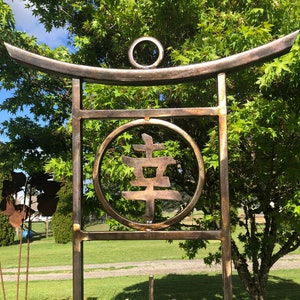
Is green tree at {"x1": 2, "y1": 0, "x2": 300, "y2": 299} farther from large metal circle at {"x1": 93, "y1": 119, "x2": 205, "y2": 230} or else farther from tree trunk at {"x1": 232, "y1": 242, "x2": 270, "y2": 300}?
large metal circle at {"x1": 93, "y1": 119, "x2": 205, "y2": 230}


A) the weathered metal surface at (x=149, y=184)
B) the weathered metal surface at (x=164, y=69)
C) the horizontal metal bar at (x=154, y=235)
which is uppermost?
the weathered metal surface at (x=164, y=69)

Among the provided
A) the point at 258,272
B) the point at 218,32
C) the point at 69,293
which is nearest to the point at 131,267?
the point at 69,293

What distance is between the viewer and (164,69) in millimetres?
2656

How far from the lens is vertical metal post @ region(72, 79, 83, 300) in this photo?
2594 millimetres

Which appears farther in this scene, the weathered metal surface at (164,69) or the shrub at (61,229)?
the shrub at (61,229)

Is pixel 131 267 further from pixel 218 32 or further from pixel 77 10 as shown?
pixel 218 32

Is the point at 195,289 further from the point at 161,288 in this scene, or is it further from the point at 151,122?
the point at 151,122

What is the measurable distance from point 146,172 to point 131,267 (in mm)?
7425

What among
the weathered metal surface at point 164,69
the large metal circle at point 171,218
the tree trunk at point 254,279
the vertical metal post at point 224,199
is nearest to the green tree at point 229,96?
the tree trunk at point 254,279

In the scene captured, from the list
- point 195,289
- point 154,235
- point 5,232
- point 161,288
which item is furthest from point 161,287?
point 5,232

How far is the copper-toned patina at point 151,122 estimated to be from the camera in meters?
2.52

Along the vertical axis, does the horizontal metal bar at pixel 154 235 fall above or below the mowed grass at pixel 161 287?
above

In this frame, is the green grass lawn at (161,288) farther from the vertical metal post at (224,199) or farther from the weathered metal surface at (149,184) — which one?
the weathered metal surface at (149,184)

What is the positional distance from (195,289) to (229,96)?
17.4ft
